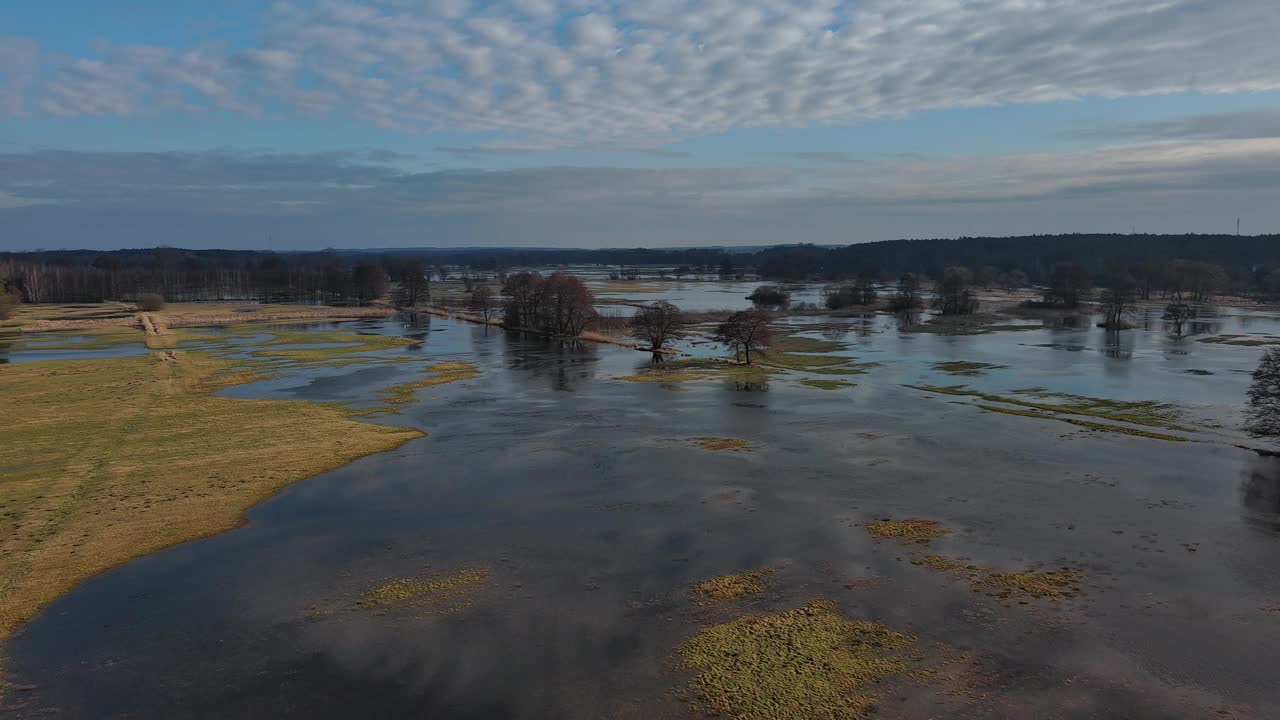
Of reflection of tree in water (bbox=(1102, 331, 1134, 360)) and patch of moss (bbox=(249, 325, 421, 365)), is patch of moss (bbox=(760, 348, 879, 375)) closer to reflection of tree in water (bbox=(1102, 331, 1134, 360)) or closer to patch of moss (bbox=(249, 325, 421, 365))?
reflection of tree in water (bbox=(1102, 331, 1134, 360))

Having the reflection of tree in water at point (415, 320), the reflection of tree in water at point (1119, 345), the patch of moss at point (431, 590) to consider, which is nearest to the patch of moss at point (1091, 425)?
the reflection of tree in water at point (1119, 345)

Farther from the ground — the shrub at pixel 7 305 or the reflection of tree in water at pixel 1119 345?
the shrub at pixel 7 305

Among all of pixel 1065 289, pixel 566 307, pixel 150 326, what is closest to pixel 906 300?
pixel 1065 289

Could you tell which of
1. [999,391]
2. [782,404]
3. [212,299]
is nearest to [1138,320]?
[999,391]

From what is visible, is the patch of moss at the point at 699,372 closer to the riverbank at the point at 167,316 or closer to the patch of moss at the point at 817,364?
the patch of moss at the point at 817,364

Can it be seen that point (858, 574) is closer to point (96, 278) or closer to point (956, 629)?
point (956, 629)

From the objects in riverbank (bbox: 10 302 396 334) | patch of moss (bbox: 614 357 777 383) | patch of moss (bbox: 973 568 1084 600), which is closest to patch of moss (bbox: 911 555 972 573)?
patch of moss (bbox: 973 568 1084 600)
